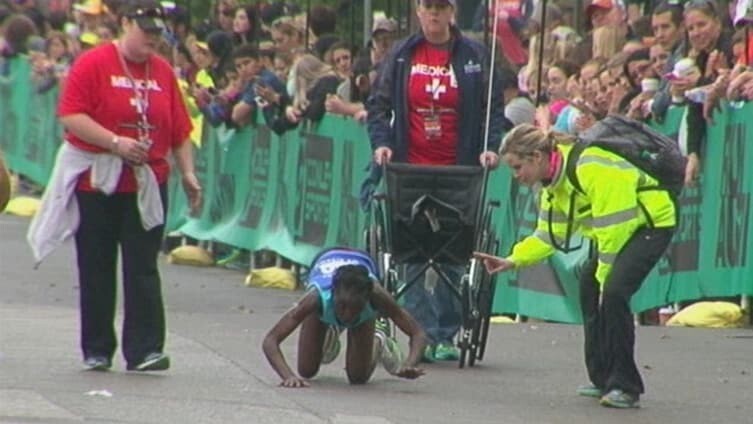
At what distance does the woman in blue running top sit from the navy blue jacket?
1542 millimetres

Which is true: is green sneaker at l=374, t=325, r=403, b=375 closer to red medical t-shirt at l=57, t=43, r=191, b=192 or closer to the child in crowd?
red medical t-shirt at l=57, t=43, r=191, b=192

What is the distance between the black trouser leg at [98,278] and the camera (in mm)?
12461

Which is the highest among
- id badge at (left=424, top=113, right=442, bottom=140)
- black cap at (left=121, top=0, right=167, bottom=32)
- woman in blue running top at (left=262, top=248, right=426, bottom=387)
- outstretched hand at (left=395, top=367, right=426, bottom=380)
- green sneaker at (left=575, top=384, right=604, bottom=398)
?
black cap at (left=121, top=0, right=167, bottom=32)

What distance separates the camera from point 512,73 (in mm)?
18188

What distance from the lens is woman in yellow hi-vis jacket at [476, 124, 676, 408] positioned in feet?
38.0

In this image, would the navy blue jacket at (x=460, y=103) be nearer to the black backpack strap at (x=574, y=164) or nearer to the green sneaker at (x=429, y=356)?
the green sneaker at (x=429, y=356)

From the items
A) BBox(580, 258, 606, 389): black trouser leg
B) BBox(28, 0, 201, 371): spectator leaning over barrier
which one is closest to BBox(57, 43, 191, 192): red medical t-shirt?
BBox(28, 0, 201, 371): spectator leaning over barrier

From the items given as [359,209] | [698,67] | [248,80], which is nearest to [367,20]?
[248,80]

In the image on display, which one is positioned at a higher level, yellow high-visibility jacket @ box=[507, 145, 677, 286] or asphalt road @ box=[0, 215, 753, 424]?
yellow high-visibility jacket @ box=[507, 145, 677, 286]

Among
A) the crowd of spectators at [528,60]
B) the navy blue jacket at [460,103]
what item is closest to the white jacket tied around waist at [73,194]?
the navy blue jacket at [460,103]

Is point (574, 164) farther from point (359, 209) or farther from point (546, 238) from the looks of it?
point (359, 209)

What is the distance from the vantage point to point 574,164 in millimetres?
11656

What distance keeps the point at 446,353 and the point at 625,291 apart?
2.34 metres

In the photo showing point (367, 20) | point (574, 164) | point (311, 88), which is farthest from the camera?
point (367, 20)
